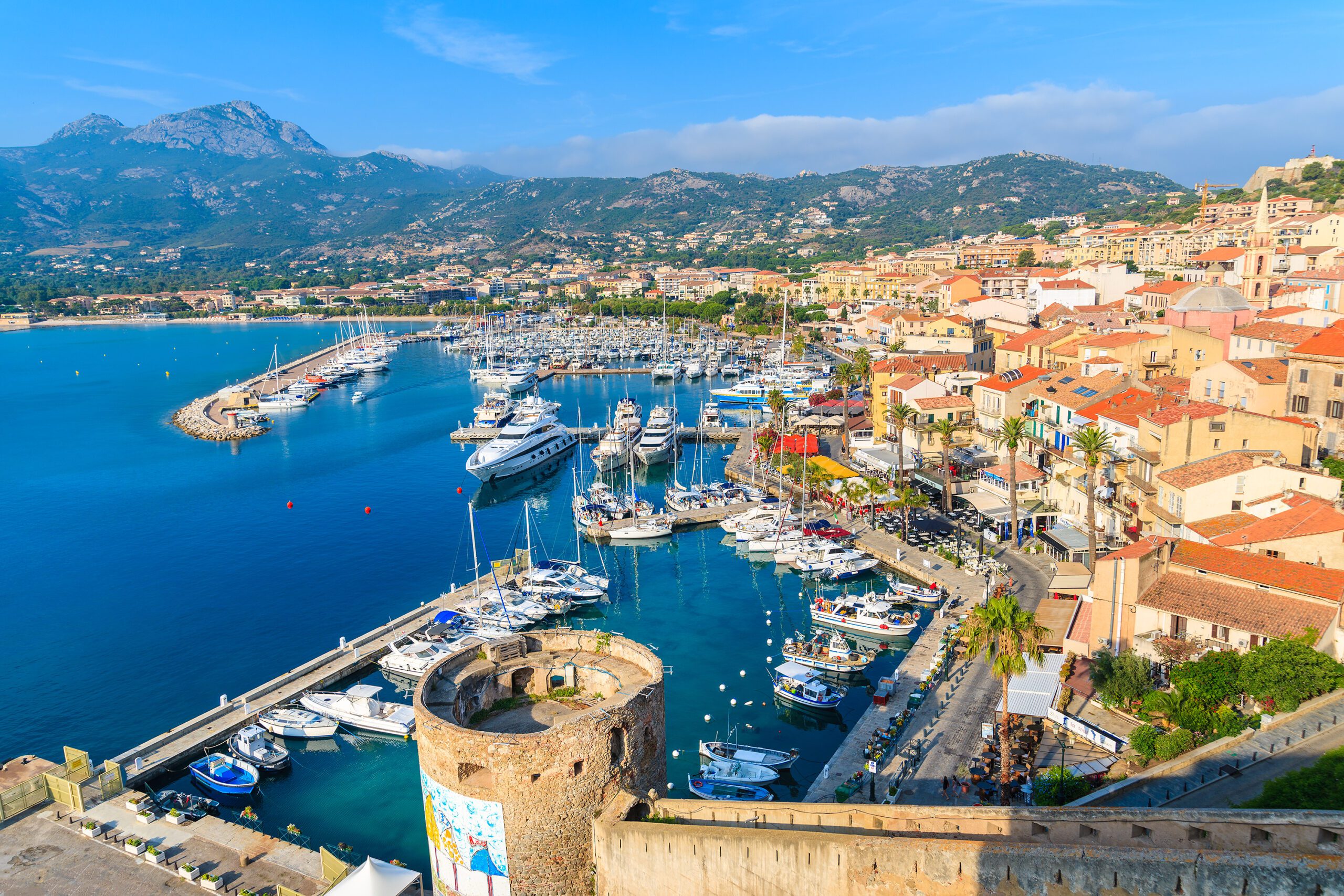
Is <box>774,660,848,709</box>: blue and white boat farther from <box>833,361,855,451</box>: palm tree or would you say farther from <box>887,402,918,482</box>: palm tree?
<box>833,361,855,451</box>: palm tree

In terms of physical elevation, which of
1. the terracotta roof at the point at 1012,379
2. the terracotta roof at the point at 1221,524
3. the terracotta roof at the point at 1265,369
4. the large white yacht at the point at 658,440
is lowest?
the large white yacht at the point at 658,440

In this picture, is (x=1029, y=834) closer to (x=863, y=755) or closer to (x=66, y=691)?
(x=863, y=755)

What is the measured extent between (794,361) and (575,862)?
324 ft

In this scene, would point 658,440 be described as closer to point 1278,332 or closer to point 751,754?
point 1278,332

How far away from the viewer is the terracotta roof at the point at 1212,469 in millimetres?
31688

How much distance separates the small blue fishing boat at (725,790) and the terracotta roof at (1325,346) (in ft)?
107

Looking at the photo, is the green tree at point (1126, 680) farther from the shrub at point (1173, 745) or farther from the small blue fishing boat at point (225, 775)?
the small blue fishing boat at point (225, 775)

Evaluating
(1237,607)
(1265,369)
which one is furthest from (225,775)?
(1265,369)

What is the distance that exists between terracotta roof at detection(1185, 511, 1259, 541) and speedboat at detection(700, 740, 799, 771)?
16.9 meters

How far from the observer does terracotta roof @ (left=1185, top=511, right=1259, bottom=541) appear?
29969 mm

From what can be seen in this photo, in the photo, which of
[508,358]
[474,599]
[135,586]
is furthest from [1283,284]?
[508,358]

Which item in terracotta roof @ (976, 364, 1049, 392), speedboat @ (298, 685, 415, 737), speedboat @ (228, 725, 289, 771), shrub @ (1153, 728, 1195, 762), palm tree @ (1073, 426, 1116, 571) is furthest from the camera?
terracotta roof @ (976, 364, 1049, 392)

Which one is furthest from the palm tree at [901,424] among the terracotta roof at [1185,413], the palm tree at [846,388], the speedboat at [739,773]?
the speedboat at [739,773]

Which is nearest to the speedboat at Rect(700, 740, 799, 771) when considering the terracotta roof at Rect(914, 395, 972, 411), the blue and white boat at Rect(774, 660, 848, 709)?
the blue and white boat at Rect(774, 660, 848, 709)
